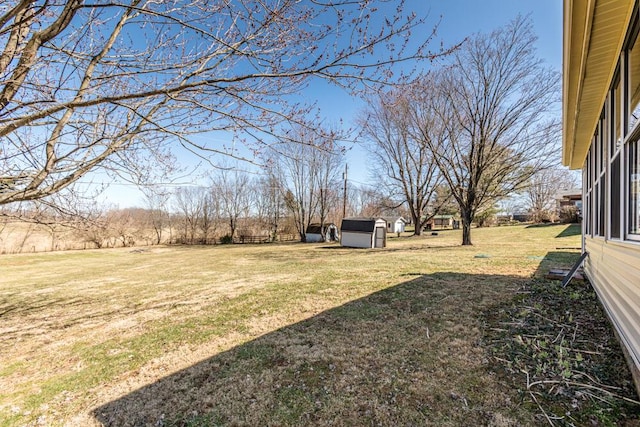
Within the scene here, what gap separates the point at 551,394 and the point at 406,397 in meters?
1.04

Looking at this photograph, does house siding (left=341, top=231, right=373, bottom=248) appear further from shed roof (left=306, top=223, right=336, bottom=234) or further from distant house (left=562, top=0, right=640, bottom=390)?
distant house (left=562, top=0, right=640, bottom=390)

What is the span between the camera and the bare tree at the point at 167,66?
8.84 ft

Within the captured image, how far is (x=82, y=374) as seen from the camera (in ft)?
9.71

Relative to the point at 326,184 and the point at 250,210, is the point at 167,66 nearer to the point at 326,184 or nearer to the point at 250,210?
the point at 326,184

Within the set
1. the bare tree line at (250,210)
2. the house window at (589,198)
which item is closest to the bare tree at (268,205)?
the bare tree line at (250,210)

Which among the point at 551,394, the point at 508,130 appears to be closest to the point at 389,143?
the point at 508,130

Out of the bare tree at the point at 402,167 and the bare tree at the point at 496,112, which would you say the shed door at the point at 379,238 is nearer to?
the bare tree at the point at 496,112

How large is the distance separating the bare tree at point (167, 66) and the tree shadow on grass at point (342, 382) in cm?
240

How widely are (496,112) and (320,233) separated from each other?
572 inches

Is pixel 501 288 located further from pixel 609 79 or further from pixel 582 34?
pixel 582 34

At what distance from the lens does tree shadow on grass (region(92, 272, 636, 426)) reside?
2.09m

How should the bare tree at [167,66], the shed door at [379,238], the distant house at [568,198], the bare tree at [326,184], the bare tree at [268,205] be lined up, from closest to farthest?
the bare tree at [167,66]
the shed door at [379,238]
the bare tree at [326,184]
the bare tree at [268,205]
the distant house at [568,198]

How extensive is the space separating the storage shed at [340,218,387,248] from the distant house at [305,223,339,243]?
6.18m

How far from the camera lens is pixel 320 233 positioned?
23359mm
